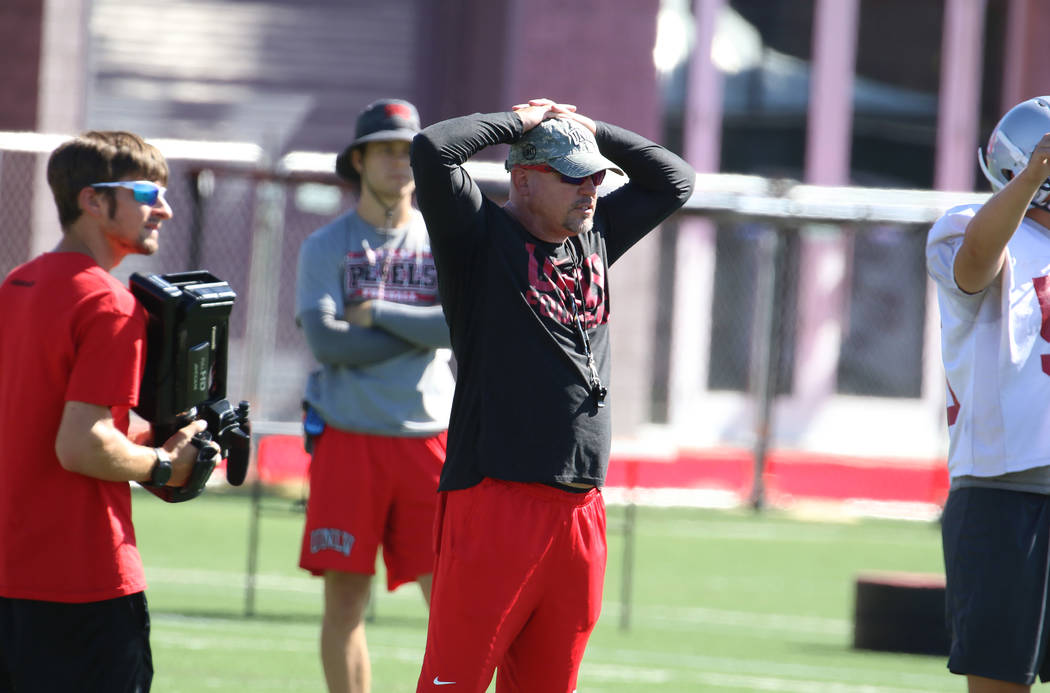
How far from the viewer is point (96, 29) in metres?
18.4

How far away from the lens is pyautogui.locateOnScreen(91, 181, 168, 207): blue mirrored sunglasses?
3.83 m

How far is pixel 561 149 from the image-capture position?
3.89m

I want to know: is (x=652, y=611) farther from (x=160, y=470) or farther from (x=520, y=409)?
(x=160, y=470)

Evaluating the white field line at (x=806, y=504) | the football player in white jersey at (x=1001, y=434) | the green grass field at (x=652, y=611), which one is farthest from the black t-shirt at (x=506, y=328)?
the white field line at (x=806, y=504)

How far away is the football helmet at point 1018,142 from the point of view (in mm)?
4191

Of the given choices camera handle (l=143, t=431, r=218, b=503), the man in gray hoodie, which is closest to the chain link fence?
the man in gray hoodie

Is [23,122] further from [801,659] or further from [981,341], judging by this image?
[981,341]

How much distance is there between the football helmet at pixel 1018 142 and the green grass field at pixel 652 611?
131 inches

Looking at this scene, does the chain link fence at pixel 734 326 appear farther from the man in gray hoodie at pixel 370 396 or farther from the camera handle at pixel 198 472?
the camera handle at pixel 198 472

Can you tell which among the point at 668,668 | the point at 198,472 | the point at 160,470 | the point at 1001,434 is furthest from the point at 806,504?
the point at 160,470

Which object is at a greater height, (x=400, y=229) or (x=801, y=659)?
(x=400, y=229)

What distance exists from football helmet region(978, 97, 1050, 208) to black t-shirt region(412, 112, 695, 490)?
120cm

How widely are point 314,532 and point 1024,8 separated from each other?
654 inches

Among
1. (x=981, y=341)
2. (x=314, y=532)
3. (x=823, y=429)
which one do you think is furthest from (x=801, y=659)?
(x=823, y=429)
